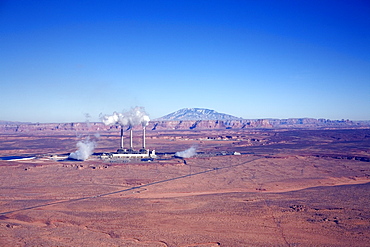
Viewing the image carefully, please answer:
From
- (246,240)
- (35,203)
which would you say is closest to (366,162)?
(246,240)

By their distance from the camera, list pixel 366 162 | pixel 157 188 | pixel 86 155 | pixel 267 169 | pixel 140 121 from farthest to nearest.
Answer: pixel 140 121
pixel 86 155
pixel 366 162
pixel 267 169
pixel 157 188

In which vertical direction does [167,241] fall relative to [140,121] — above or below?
below

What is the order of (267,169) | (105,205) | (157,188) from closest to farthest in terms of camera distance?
1. (105,205)
2. (157,188)
3. (267,169)

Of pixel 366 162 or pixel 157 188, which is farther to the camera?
pixel 366 162

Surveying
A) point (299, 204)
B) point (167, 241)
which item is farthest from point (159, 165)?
point (167, 241)

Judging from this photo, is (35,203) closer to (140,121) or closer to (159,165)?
(159,165)

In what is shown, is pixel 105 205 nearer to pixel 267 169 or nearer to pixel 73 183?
pixel 73 183

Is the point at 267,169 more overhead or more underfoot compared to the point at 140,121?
more underfoot

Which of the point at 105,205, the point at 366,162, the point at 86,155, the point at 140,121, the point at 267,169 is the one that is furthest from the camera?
the point at 140,121

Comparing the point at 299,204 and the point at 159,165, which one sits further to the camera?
the point at 159,165
